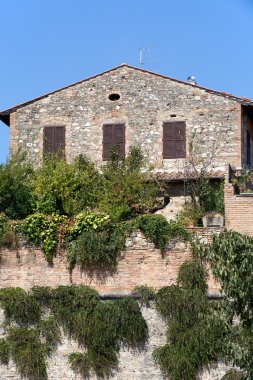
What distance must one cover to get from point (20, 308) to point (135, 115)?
9924 millimetres

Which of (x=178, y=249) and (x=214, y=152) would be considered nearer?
(x=178, y=249)

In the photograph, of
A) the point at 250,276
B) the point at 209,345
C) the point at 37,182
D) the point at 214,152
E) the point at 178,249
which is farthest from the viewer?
the point at 214,152

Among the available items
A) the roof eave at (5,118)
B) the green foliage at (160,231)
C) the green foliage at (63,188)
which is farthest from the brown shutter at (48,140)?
the green foliage at (160,231)

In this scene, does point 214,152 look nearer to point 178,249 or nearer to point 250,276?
point 178,249

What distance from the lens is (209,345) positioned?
24328mm

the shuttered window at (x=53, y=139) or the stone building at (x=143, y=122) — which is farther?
the shuttered window at (x=53, y=139)

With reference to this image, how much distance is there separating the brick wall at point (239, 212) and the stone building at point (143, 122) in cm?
389

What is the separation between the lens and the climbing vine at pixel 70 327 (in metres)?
25.2

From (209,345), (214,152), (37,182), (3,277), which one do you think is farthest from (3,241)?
(214,152)

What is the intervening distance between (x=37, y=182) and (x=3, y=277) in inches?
176

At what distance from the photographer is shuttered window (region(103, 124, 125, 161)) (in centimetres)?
3300

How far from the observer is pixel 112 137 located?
3316 centimetres

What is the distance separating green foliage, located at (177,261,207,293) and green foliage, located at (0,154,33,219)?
600cm

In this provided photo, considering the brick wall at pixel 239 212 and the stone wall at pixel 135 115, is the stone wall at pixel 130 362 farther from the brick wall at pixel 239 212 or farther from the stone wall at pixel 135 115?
the stone wall at pixel 135 115
